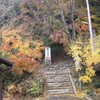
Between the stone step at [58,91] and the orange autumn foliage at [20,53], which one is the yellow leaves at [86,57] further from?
the orange autumn foliage at [20,53]

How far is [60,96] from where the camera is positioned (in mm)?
22094

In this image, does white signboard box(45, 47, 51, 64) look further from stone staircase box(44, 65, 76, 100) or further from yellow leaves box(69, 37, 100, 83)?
yellow leaves box(69, 37, 100, 83)

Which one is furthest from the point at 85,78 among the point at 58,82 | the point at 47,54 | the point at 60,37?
the point at 47,54

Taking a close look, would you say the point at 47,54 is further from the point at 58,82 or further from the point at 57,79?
the point at 58,82

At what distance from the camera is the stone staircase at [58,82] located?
2300 cm

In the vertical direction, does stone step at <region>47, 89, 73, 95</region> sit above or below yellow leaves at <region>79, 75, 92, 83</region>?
below

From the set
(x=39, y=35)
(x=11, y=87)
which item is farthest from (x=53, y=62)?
(x=11, y=87)

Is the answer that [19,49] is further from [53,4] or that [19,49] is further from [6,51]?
[53,4]

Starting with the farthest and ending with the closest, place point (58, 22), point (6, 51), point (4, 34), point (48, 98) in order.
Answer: point (58, 22) → point (4, 34) → point (6, 51) → point (48, 98)

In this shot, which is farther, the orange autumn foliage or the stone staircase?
the orange autumn foliage

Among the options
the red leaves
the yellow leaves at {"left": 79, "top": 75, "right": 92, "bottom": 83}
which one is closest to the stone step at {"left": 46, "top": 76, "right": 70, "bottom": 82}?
the yellow leaves at {"left": 79, "top": 75, "right": 92, "bottom": 83}

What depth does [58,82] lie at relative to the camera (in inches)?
978

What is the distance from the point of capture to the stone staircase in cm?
2300

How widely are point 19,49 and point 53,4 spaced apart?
21.7 feet
